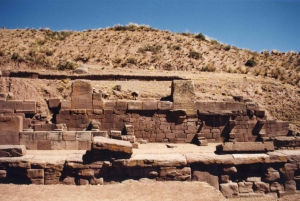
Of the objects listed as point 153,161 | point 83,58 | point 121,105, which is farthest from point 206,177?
point 83,58

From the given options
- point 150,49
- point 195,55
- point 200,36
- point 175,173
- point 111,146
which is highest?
point 200,36

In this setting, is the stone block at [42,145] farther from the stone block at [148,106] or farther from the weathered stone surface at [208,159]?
the weathered stone surface at [208,159]

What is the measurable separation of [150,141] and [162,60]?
58.8 feet

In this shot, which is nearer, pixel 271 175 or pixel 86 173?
pixel 86 173

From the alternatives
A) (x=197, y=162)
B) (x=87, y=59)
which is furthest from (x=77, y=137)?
(x=87, y=59)

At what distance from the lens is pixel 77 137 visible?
1106 cm

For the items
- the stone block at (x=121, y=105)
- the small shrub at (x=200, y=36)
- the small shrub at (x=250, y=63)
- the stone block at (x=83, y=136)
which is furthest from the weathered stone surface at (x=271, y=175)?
the small shrub at (x=200, y=36)

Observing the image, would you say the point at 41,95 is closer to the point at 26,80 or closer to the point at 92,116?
the point at 26,80

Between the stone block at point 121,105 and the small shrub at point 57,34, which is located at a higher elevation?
the small shrub at point 57,34

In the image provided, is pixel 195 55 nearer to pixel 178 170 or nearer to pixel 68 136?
pixel 68 136

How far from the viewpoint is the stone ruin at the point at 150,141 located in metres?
6.89

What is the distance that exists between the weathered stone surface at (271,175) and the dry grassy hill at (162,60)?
10570 millimetres

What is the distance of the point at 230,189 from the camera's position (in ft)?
24.5

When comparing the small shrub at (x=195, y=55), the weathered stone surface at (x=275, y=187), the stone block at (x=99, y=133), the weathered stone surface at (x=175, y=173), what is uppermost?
the small shrub at (x=195, y=55)
